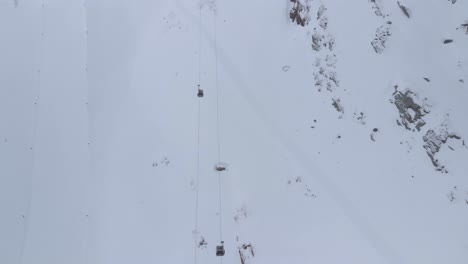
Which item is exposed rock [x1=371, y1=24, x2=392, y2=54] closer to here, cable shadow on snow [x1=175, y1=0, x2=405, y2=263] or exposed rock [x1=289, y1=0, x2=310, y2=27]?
exposed rock [x1=289, y1=0, x2=310, y2=27]

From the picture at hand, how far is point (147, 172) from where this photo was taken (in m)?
23.2

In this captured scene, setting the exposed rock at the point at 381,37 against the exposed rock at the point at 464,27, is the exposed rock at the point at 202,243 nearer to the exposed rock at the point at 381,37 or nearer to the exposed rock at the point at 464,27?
the exposed rock at the point at 381,37

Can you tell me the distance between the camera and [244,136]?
22969 millimetres

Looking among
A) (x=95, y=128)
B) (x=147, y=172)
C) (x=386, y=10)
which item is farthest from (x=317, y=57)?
(x=95, y=128)

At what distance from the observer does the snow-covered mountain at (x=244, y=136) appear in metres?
19.1

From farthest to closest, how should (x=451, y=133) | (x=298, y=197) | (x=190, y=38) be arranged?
(x=190, y=38) → (x=298, y=197) → (x=451, y=133)

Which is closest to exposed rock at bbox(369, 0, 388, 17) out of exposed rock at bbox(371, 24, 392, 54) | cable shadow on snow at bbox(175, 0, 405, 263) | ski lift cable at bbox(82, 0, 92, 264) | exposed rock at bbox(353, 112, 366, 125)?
exposed rock at bbox(371, 24, 392, 54)

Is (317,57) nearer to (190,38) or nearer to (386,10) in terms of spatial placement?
(386,10)

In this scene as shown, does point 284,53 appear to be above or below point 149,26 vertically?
below

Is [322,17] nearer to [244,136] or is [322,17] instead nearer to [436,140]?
[244,136]

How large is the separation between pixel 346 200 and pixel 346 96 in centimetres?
496

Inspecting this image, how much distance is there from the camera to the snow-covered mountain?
1908 centimetres

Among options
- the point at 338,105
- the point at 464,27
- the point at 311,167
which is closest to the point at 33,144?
the point at 311,167

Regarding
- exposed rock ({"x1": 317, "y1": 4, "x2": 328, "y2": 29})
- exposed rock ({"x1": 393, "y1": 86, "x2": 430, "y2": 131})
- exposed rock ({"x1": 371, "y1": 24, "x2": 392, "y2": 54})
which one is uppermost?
exposed rock ({"x1": 317, "y1": 4, "x2": 328, "y2": 29})
